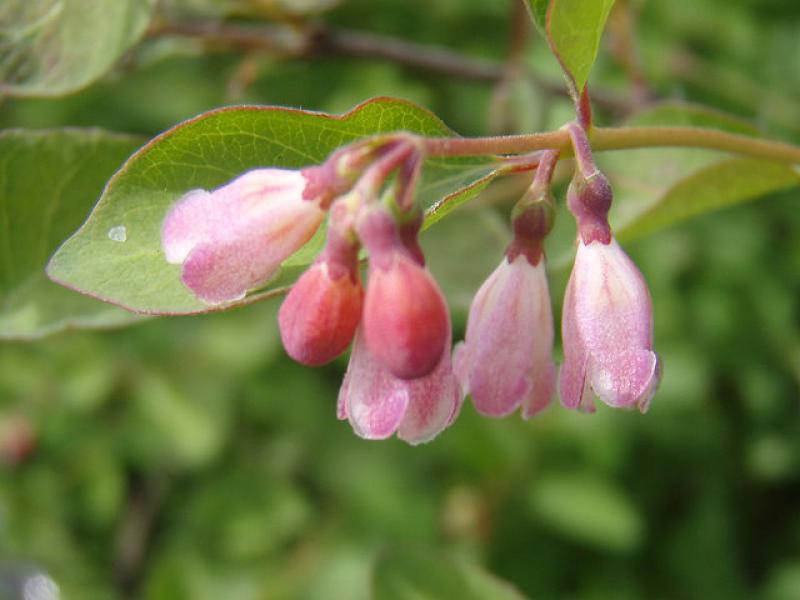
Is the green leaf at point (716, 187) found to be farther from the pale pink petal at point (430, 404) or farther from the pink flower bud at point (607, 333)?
the pale pink petal at point (430, 404)

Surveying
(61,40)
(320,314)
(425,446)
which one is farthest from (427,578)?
(425,446)

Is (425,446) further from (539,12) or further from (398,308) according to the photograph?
(398,308)

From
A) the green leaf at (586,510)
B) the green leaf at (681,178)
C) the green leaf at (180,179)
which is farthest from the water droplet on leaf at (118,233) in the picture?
the green leaf at (586,510)

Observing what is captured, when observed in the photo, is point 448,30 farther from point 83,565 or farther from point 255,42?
point 83,565

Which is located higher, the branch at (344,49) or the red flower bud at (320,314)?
the red flower bud at (320,314)

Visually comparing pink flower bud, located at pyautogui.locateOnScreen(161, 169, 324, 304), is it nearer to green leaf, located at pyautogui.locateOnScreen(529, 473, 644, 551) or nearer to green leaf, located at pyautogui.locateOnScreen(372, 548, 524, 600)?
green leaf, located at pyautogui.locateOnScreen(372, 548, 524, 600)

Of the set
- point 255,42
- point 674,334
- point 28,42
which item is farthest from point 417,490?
point 28,42
